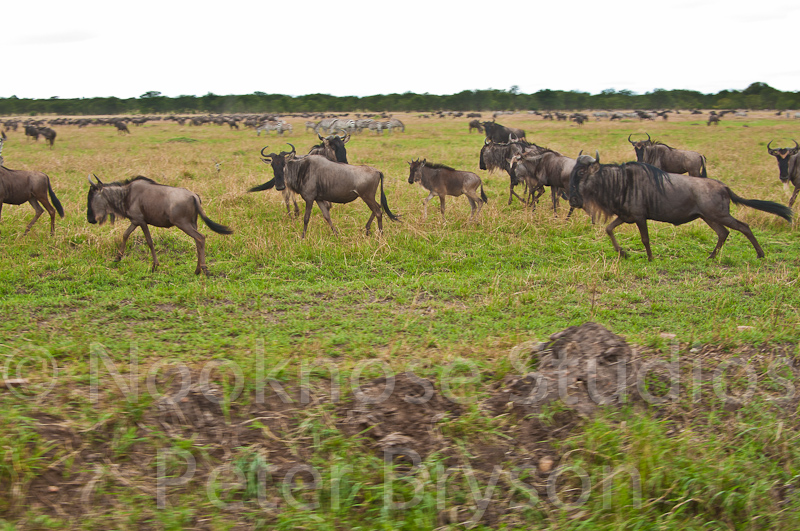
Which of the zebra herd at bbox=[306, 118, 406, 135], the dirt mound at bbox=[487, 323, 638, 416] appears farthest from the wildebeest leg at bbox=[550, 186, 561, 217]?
the zebra herd at bbox=[306, 118, 406, 135]

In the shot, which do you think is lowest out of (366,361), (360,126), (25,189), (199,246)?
(366,361)

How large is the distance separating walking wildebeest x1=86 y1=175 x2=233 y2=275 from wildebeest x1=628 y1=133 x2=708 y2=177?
27.7 feet

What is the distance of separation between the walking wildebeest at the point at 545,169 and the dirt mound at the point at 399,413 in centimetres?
684

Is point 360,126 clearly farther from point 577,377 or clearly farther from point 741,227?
point 577,377

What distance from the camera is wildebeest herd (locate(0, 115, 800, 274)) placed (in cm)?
694

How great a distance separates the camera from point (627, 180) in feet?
24.5

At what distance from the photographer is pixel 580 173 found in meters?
7.86

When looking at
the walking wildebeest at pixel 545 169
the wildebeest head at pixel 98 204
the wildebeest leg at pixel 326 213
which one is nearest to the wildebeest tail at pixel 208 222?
the wildebeest head at pixel 98 204

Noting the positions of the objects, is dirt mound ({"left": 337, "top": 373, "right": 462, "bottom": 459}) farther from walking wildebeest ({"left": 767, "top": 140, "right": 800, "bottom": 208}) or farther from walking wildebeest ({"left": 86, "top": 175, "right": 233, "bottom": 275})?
walking wildebeest ({"left": 767, "top": 140, "right": 800, "bottom": 208})

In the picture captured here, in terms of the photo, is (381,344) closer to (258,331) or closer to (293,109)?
(258,331)

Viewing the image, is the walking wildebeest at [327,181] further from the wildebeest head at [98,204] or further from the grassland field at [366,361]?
the wildebeest head at [98,204]

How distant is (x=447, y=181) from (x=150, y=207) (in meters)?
4.88

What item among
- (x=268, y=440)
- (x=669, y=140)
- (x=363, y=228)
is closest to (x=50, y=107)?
(x=669, y=140)

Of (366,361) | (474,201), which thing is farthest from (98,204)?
(474,201)
